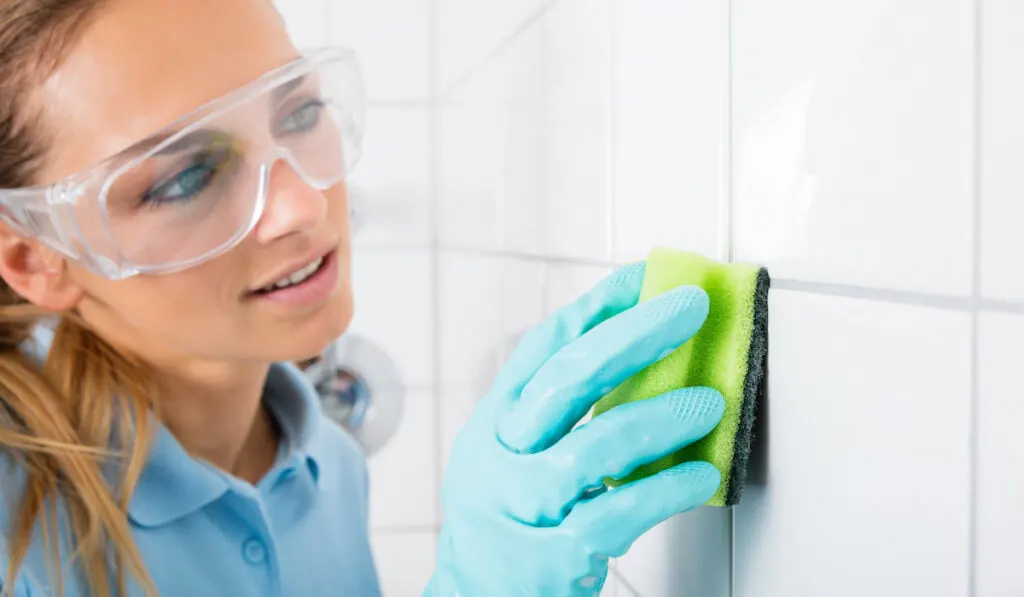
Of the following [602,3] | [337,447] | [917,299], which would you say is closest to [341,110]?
[602,3]

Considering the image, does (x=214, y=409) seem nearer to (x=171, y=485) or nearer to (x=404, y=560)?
(x=171, y=485)

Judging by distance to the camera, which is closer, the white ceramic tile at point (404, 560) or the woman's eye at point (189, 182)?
the woman's eye at point (189, 182)

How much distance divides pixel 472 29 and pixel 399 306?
61 cm

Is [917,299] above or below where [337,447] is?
above

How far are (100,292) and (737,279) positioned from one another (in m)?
0.67

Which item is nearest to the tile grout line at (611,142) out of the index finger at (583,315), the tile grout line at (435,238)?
the index finger at (583,315)

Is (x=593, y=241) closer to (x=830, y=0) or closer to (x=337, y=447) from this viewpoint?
(x=830, y=0)

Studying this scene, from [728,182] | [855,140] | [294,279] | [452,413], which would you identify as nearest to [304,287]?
[294,279]

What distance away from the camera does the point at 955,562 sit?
1.22ft

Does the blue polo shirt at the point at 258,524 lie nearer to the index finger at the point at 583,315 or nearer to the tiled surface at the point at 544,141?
the tiled surface at the point at 544,141

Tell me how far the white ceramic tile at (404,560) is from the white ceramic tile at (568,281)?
1.02 m

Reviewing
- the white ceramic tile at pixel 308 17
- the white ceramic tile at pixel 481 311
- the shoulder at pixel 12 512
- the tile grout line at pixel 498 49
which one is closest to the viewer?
the shoulder at pixel 12 512

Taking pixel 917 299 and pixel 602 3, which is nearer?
pixel 917 299

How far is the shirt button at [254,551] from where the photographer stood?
40.1 inches
